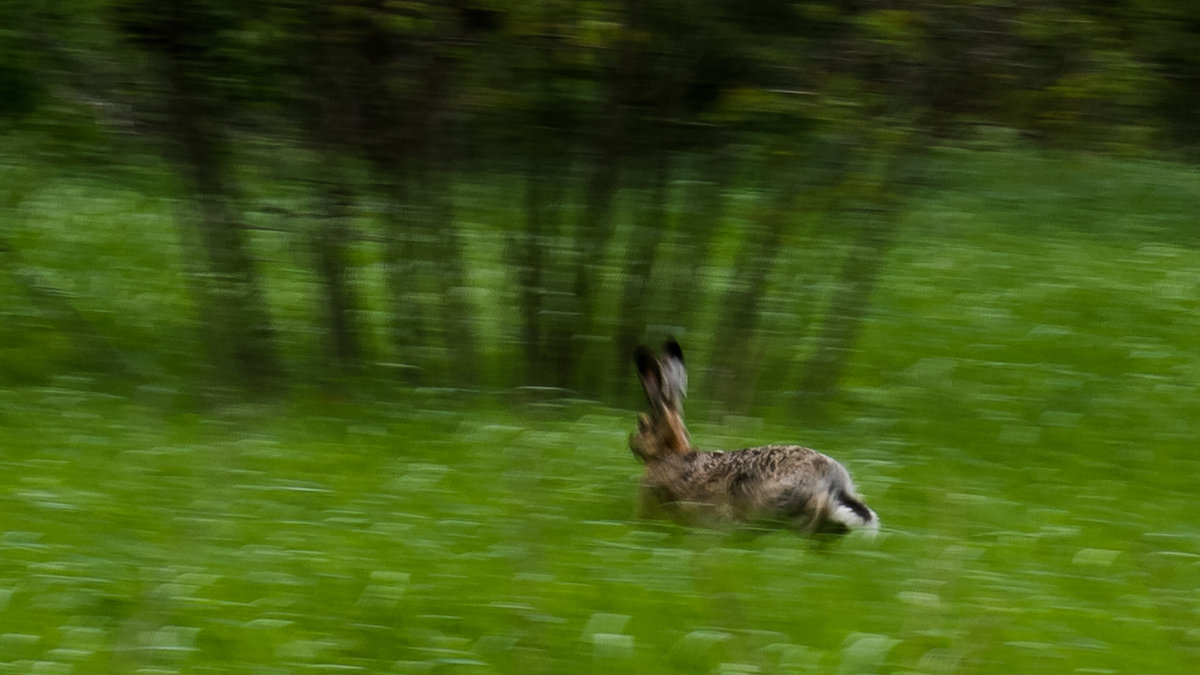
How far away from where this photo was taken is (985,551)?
23.5 ft

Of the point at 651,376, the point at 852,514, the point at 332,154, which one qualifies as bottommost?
the point at 852,514

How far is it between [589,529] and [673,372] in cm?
117

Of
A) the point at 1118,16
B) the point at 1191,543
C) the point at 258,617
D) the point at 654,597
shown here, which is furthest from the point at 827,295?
the point at 258,617

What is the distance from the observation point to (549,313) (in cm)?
978

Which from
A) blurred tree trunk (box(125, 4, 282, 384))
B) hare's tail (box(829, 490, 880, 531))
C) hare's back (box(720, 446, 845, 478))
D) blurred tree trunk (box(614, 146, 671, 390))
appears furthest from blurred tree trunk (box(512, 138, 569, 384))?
hare's tail (box(829, 490, 880, 531))

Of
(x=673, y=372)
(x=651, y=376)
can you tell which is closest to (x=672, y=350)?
(x=673, y=372)

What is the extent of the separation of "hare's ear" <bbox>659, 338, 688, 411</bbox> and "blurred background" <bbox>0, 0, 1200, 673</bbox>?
521mm

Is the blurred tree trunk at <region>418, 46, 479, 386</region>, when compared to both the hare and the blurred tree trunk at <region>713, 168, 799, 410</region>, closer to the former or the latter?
the blurred tree trunk at <region>713, 168, 799, 410</region>

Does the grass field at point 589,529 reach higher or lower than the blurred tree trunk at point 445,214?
lower

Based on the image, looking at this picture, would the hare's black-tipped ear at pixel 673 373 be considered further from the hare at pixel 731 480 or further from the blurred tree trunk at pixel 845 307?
the blurred tree trunk at pixel 845 307

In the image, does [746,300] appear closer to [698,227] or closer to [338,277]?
[698,227]

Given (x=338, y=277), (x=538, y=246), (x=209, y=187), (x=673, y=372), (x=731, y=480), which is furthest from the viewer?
(x=338, y=277)

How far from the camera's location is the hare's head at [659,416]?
801 cm

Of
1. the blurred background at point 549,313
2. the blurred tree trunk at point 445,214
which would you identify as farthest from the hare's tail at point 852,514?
the blurred tree trunk at point 445,214
